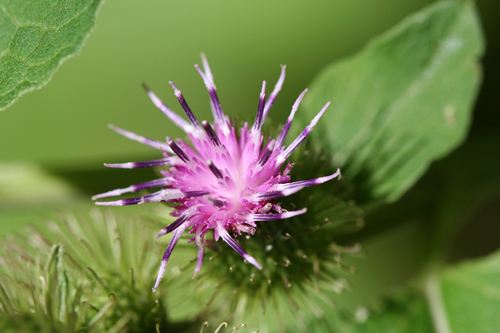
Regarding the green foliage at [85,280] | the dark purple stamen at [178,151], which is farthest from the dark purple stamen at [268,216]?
the green foliage at [85,280]

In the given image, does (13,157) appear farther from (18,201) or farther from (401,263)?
(401,263)

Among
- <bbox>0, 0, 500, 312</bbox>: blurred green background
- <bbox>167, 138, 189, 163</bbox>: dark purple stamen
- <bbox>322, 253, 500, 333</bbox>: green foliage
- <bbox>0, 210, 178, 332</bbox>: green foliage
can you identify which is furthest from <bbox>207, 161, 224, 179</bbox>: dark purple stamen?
<bbox>0, 0, 500, 312</bbox>: blurred green background

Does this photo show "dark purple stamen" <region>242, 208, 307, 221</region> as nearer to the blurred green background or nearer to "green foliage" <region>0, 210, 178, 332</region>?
"green foliage" <region>0, 210, 178, 332</region>

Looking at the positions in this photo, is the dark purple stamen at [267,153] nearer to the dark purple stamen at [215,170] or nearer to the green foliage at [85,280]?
the dark purple stamen at [215,170]

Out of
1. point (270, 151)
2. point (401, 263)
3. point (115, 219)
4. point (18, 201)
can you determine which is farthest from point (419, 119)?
point (18, 201)

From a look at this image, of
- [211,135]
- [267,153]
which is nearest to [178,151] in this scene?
[211,135]

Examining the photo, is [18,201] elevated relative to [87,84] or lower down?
lower down
